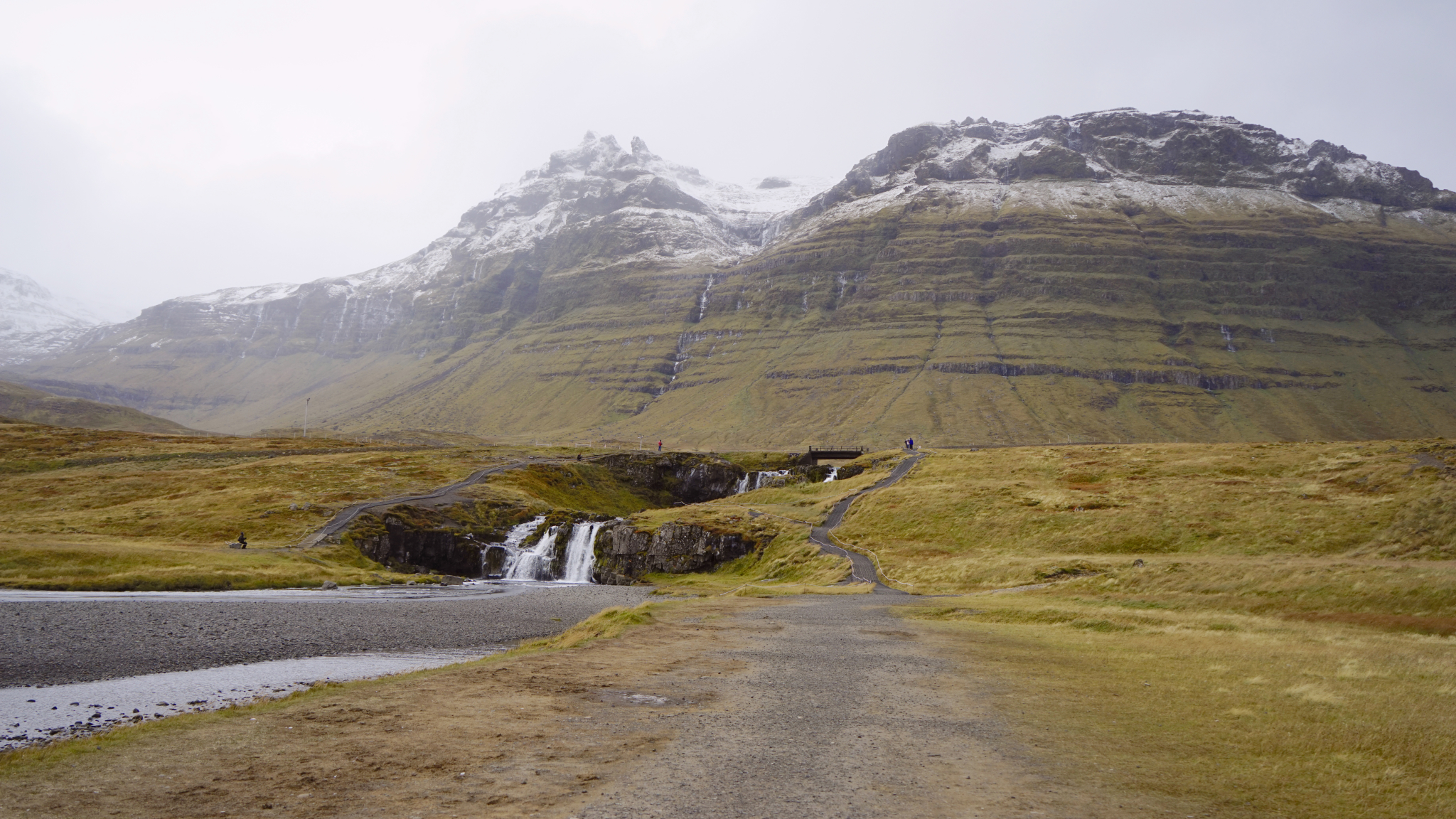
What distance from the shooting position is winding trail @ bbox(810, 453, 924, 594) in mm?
55506

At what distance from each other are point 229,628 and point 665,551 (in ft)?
142

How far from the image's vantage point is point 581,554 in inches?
3123

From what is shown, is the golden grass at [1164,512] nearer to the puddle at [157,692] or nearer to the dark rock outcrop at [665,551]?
the dark rock outcrop at [665,551]

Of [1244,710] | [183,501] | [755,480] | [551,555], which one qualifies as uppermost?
[1244,710]

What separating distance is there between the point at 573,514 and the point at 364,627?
51.1 m

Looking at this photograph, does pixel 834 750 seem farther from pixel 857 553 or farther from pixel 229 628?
pixel 857 553

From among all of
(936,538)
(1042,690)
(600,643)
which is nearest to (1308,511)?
(936,538)

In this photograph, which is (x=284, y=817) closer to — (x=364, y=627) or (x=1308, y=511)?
(x=364, y=627)

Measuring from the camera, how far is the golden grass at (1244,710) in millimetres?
11977

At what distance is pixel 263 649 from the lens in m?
31.2

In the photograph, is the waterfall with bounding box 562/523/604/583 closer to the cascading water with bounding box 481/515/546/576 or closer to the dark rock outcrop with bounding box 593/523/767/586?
the dark rock outcrop with bounding box 593/523/767/586

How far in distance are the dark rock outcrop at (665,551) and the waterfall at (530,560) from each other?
17.0 feet

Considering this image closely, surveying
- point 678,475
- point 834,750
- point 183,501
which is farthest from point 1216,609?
point 678,475

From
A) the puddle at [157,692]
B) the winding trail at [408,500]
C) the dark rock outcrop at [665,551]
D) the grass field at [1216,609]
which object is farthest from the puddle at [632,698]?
the winding trail at [408,500]
